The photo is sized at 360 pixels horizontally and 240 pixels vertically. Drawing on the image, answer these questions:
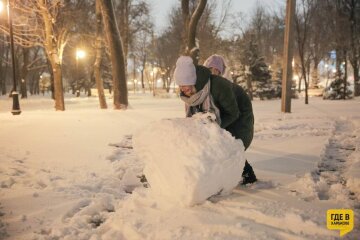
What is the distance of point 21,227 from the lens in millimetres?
3518

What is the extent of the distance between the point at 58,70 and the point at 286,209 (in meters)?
13.5

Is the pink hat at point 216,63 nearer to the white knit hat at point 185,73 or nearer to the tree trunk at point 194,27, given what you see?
the white knit hat at point 185,73

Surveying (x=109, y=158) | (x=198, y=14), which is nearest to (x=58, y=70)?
(x=198, y=14)

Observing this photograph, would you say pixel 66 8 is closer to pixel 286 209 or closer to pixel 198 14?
pixel 198 14

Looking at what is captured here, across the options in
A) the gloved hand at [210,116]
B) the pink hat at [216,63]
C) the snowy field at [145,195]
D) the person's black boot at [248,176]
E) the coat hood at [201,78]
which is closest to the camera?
the snowy field at [145,195]

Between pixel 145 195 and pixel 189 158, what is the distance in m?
0.87

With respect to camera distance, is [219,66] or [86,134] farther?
[86,134]

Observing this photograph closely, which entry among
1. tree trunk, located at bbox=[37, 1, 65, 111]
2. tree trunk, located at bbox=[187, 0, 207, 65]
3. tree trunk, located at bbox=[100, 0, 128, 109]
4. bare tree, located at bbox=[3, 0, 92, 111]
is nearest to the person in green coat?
tree trunk, located at bbox=[187, 0, 207, 65]

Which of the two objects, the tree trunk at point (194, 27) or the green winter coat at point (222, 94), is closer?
the green winter coat at point (222, 94)

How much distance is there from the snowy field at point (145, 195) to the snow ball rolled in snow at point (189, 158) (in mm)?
67

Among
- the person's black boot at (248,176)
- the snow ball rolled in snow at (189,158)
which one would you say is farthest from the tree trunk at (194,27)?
the snow ball rolled in snow at (189,158)

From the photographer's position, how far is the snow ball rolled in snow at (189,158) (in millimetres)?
3566

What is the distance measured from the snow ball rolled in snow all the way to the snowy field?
67mm

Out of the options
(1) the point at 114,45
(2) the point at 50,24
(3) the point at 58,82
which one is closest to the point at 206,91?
Answer: (1) the point at 114,45
